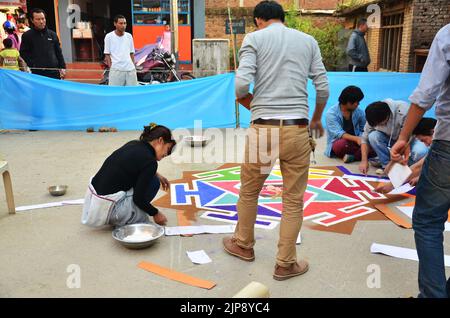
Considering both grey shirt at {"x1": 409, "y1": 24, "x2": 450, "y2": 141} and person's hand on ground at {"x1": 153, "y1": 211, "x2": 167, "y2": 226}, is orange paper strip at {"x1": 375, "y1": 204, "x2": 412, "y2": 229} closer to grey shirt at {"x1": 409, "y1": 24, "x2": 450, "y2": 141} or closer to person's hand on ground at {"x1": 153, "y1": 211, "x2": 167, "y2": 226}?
grey shirt at {"x1": 409, "y1": 24, "x2": 450, "y2": 141}

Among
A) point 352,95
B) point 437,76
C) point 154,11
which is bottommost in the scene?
point 352,95

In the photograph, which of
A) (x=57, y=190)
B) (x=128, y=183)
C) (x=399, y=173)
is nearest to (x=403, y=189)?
(x=399, y=173)

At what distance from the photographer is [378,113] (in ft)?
14.0

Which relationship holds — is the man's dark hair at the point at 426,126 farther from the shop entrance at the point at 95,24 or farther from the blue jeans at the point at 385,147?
the shop entrance at the point at 95,24

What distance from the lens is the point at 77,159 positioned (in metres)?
5.48

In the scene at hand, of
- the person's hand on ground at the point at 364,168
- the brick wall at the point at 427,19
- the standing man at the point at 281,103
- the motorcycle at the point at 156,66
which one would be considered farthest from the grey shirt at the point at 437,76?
the brick wall at the point at 427,19

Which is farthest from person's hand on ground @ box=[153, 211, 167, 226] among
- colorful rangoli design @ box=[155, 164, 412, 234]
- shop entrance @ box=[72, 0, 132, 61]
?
shop entrance @ box=[72, 0, 132, 61]

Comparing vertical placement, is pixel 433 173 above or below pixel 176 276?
above

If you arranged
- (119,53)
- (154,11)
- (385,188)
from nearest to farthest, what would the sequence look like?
(385,188)
(119,53)
(154,11)

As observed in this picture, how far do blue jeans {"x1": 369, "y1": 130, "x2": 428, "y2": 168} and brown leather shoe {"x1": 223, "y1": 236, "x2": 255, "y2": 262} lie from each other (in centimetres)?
231

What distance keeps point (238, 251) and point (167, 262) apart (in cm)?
48

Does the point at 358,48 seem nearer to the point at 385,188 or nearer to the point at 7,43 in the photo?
the point at 385,188

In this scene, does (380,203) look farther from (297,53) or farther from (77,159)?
(77,159)
